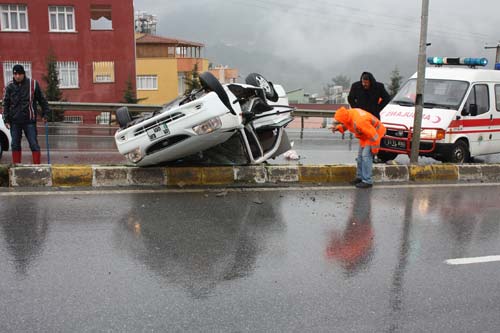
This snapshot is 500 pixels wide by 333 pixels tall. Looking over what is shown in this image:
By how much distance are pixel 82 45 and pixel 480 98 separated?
2462 cm

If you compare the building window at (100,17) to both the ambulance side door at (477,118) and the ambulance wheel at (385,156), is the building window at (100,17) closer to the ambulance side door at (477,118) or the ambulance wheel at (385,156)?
the ambulance wheel at (385,156)

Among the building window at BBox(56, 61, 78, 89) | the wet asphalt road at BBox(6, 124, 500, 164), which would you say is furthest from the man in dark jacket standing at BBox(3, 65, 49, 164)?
the building window at BBox(56, 61, 78, 89)

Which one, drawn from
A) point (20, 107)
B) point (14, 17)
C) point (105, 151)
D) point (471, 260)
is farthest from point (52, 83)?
point (471, 260)

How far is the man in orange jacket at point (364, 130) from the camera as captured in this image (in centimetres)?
762

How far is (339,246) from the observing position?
17.1 ft

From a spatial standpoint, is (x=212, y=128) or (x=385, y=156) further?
(x=385, y=156)

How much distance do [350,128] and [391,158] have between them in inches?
146

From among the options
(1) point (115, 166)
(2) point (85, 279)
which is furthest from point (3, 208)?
(2) point (85, 279)

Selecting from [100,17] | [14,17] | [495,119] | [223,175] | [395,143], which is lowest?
[223,175]

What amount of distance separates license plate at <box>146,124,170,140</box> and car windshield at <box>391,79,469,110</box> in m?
5.99

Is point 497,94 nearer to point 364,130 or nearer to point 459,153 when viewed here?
point 459,153

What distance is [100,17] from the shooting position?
30.9 metres

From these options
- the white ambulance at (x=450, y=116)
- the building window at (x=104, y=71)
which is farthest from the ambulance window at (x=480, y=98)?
the building window at (x=104, y=71)

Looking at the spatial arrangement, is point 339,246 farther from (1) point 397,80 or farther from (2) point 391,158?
(1) point 397,80
